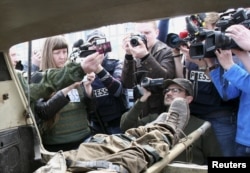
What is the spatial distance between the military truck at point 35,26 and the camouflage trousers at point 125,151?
0.19 ft

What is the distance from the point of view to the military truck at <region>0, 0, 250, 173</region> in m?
0.91

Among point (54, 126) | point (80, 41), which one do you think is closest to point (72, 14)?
point (54, 126)

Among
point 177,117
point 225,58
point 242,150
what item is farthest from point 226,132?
point 225,58

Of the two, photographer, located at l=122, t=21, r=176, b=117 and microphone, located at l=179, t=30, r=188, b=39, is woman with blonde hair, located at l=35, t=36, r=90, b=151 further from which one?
microphone, located at l=179, t=30, r=188, b=39

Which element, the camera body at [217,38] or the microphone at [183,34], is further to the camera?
the microphone at [183,34]

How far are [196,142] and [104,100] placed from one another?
2.18ft

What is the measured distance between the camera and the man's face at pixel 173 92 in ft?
7.14

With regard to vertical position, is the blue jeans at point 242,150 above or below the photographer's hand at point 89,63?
below

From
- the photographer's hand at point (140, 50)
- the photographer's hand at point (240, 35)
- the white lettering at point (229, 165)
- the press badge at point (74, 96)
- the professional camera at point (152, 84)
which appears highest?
the photographer's hand at point (240, 35)

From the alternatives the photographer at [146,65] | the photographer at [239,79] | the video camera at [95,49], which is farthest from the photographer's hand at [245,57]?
the video camera at [95,49]

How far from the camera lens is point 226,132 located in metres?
2.09

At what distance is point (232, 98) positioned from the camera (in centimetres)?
205

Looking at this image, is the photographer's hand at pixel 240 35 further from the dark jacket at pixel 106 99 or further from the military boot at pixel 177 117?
the dark jacket at pixel 106 99

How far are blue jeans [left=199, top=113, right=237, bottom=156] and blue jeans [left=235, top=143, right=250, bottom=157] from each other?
0.09 meters
